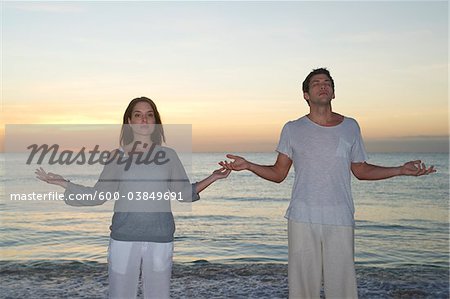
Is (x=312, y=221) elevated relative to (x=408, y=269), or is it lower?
elevated

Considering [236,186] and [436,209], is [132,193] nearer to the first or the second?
[436,209]

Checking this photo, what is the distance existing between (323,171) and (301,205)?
28cm

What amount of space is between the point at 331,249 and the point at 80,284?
16.1 ft

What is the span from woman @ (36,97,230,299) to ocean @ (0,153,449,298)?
3634mm

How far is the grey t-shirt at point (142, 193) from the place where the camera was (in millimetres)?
3605

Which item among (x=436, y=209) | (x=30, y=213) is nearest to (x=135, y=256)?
(x=30, y=213)

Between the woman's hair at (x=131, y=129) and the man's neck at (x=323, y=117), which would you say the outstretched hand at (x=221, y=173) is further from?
the man's neck at (x=323, y=117)

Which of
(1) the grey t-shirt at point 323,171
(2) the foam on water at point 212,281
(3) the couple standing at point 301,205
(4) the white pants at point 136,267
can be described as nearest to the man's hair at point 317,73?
(3) the couple standing at point 301,205

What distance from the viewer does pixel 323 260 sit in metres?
3.85

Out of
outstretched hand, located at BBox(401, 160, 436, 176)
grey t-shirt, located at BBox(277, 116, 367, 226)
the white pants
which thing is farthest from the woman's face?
outstretched hand, located at BBox(401, 160, 436, 176)

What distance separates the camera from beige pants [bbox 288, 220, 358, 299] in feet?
12.5

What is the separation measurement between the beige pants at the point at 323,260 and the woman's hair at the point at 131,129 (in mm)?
1123

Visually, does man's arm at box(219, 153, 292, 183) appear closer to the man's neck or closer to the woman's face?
the man's neck

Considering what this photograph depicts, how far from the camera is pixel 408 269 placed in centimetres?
962
